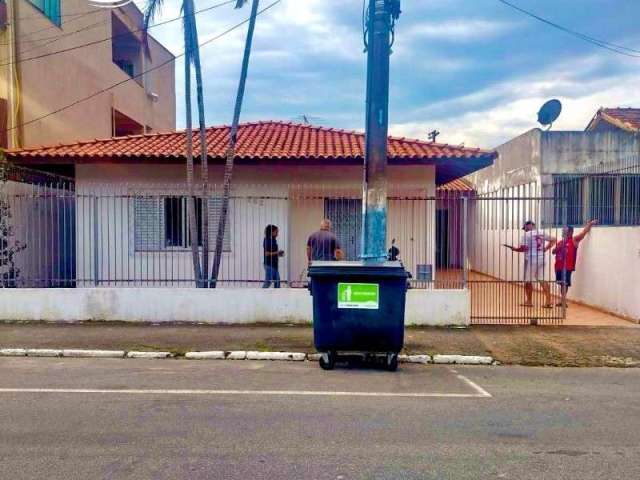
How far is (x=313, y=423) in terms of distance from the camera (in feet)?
16.2

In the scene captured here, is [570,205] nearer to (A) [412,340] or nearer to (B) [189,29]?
(A) [412,340]

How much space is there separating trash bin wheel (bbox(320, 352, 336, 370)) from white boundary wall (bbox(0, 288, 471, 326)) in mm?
2573

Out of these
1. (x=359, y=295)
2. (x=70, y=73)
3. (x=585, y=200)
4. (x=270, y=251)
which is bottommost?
(x=359, y=295)

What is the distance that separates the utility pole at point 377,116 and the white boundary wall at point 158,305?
196cm

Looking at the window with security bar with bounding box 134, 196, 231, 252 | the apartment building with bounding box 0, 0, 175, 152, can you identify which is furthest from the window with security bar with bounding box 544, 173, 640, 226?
the apartment building with bounding box 0, 0, 175, 152

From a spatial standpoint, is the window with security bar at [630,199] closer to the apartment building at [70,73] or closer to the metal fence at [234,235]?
the metal fence at [234,235]

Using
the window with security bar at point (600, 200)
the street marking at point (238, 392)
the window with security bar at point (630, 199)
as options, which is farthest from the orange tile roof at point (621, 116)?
the street marking at point (238, 392)

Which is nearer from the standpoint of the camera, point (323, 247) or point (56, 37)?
point (323, 247)

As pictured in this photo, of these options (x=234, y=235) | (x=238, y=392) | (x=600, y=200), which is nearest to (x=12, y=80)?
(x=234, y=235)

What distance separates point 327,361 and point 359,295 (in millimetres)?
886

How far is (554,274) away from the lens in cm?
1298

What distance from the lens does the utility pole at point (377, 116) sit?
854 centimetres

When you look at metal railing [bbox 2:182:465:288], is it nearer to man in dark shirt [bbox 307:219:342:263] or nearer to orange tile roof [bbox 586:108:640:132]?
man in dark shirt [bbox 307:219:342:263]

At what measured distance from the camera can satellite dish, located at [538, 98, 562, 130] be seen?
16375 mm
